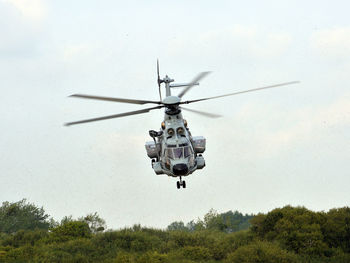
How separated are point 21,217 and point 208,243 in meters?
42.9

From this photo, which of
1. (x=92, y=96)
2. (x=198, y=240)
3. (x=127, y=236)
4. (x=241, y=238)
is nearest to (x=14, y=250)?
(x=127, y=236)

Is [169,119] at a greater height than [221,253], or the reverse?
[169,119]

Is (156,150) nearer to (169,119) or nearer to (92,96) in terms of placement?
(169,119)

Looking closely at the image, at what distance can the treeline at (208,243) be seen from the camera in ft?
158

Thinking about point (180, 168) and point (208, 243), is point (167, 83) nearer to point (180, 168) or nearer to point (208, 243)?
point (180, 168)

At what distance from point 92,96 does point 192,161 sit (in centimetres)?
744

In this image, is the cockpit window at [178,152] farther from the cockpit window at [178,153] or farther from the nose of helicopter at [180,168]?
the nose of helicopter at [180,168]

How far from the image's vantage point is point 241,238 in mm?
57812

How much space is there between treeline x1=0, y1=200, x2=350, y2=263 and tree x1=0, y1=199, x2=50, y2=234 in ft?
69.9

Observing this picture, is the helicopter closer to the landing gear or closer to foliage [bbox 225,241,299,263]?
the landing gear

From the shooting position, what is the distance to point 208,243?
56531 millimetres

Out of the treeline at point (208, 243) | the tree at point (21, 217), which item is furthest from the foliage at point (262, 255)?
the tree at point (21, 217)

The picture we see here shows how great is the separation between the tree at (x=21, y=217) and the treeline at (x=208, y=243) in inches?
839

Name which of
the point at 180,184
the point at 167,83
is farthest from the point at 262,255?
the point at 180,184
